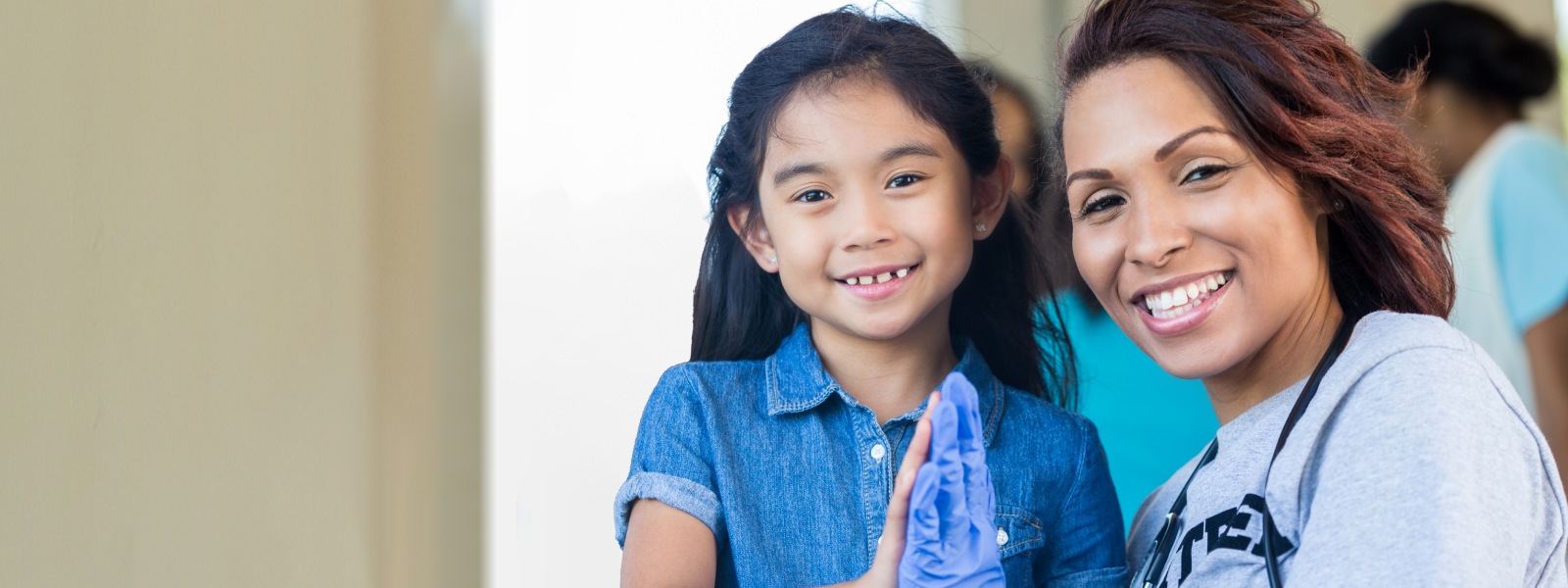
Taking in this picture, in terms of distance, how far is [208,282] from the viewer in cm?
147

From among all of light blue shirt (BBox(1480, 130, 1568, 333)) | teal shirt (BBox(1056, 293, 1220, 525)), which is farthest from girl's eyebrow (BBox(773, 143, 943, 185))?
light blue shirt (BBox(1480, 130, 1568, 333))

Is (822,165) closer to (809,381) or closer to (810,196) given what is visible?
(810,196)

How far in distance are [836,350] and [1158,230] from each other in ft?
1.16

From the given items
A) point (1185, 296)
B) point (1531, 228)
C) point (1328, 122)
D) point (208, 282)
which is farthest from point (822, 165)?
point (1531, 228)

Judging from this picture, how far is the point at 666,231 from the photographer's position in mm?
1403

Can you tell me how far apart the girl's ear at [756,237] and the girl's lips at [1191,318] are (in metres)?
0.39

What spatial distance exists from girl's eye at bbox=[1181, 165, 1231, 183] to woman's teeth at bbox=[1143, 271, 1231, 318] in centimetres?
9

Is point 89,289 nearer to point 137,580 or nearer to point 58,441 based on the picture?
point 58,441

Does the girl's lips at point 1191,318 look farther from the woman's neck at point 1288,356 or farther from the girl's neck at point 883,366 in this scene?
the girl's neck at point 883,366

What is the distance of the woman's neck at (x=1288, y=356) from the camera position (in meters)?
1.23

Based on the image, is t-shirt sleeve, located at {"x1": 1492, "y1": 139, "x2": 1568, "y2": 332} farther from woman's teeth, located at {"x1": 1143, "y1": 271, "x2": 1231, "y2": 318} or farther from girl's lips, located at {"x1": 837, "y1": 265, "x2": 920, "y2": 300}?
girl's lips, located at {"x1": 837, "y1": 265, "x2": 920, "y2": 300}

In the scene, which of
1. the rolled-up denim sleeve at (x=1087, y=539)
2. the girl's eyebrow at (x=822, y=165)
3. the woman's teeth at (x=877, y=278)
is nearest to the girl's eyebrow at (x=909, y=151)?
the girl's eyebrow at (x=822, y=165)

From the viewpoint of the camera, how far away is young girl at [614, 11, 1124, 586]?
Result: 1278 mm

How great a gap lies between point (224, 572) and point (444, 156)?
53 cm
